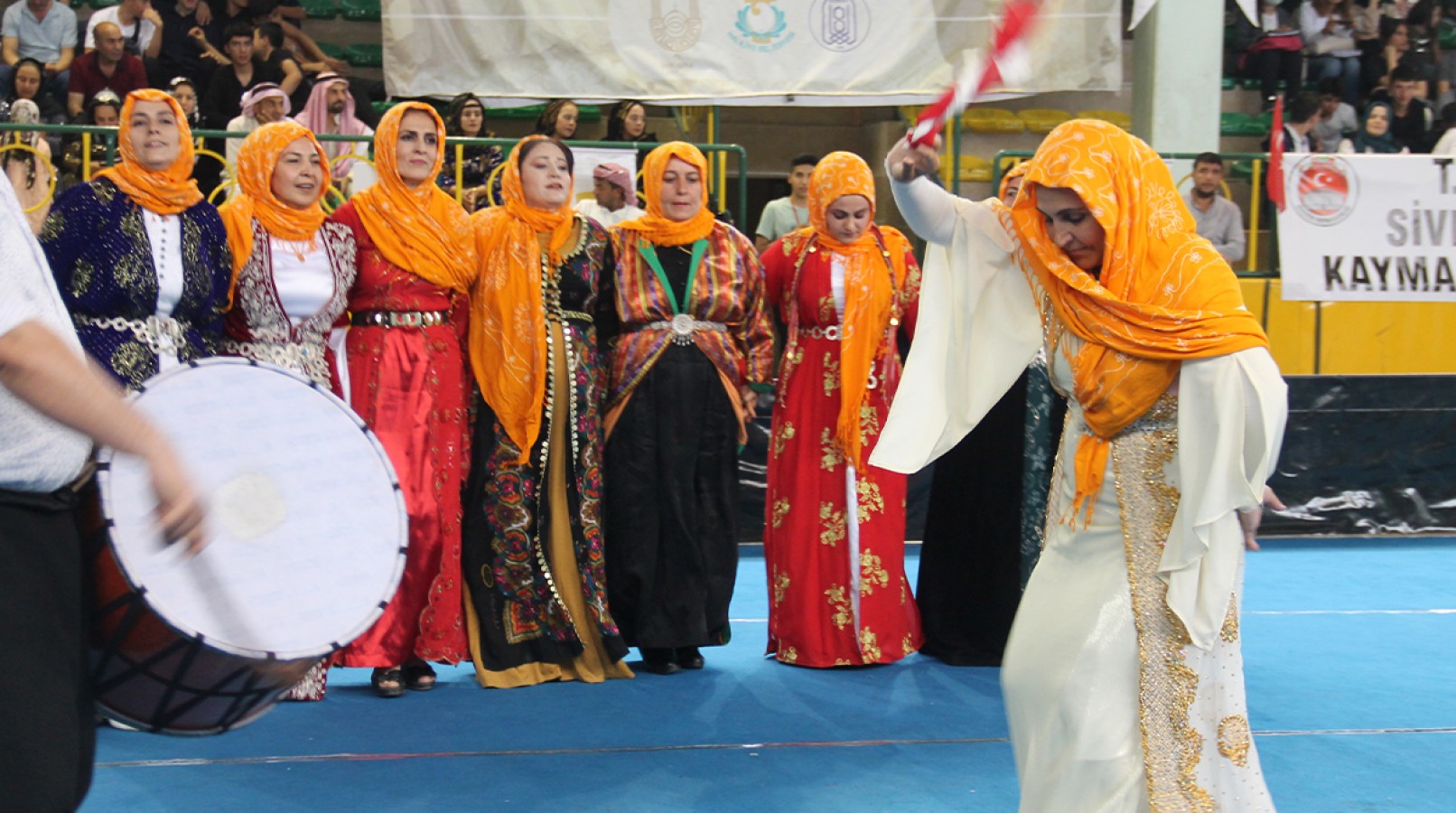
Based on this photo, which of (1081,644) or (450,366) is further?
(450,366)

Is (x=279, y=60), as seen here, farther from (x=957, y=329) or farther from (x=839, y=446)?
(x=957, y=329)

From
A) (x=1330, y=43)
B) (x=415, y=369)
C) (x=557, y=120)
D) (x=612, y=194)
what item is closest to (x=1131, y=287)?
(x=415, y=369)

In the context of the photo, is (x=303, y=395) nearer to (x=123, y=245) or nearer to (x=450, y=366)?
(x=123, y=245)

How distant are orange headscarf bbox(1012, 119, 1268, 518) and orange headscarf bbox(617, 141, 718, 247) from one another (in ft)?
7.22

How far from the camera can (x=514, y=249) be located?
448cm

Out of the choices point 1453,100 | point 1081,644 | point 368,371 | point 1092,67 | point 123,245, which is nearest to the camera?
point 1081,644

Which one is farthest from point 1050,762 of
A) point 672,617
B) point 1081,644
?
point 672,617

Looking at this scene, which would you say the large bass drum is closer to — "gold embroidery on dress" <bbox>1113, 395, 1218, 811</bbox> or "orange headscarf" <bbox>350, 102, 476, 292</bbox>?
"gold embroidery on dress" <bbox>1113, 395, 1218, 811</bbox>

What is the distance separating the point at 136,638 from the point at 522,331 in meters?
2.70

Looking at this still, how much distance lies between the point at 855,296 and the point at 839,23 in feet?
13.5

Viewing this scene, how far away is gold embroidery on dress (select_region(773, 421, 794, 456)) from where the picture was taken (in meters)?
4.87

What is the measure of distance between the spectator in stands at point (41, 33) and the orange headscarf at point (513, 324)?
5.06m

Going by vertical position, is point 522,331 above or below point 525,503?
above

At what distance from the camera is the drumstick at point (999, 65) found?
2.50 metres
